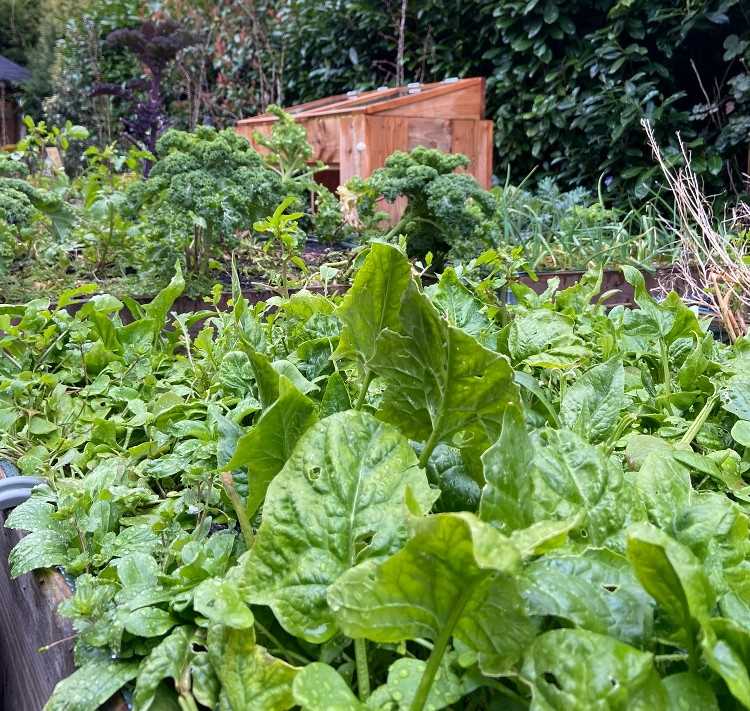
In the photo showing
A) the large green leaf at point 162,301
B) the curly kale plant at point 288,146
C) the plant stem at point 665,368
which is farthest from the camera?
the curly kale plant at point 288,146

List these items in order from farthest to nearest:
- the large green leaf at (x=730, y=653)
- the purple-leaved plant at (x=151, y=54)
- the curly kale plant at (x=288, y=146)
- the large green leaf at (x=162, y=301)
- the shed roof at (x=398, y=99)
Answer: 1. the purple-leaved plant at (x=151, y=54)
2. the shed roof at (x=398, y=99)
3. the curly kale plant at (x=288, y=146)
4. the large green leaf at (x=162, y=301)
5. the large green leaf at (x=730, y=653)

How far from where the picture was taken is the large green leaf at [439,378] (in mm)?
554

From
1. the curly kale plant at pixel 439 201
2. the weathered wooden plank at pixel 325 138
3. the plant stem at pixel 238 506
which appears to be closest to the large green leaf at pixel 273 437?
the plant stem at pixel 238 506

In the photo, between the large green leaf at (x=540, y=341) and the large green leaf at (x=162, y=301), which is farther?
the large green leaf at (x=162, y=301)

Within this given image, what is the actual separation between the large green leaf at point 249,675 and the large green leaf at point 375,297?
10.1 inches

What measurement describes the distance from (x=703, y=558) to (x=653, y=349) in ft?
2.18

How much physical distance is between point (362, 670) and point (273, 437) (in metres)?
0.22

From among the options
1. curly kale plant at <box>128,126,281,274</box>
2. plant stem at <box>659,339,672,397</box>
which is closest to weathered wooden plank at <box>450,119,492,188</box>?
curly kale plant at <box>128,126,281,274</box>

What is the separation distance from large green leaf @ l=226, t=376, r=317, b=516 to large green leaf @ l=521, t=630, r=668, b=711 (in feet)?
0.97

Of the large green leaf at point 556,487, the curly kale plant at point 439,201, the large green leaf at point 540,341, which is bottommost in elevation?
the large green leaf at point 556,487

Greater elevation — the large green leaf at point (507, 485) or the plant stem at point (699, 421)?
the large green leaf at point (507, 485)

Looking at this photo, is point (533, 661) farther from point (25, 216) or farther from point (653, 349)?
point (25, 216)

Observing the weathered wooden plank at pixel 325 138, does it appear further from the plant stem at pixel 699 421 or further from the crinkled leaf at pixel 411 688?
the crinkled leaf at pixel 411 688

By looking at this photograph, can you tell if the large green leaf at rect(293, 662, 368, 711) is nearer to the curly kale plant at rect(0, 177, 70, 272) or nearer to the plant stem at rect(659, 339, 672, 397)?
the plant stem at rect(659, 339, 672, 397)
